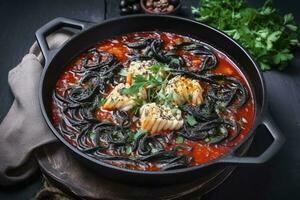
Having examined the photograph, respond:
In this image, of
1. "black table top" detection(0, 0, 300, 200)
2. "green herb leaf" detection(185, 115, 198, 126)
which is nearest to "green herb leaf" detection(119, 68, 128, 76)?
"green herb leaf" detection(185, 115, 198, 126)

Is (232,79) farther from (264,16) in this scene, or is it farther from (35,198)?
(35,198)

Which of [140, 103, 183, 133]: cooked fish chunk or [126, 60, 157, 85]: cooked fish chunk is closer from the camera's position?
[140, 103, 183, 133]: cooked fish chunk

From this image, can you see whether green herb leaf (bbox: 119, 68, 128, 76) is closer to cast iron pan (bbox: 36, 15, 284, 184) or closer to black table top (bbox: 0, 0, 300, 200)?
cast iron pan (bbox: 36, 15, 284, 184)

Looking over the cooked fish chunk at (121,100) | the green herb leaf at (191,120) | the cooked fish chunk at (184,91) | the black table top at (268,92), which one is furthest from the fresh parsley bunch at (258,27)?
the cooked fish chunk at (121,100)

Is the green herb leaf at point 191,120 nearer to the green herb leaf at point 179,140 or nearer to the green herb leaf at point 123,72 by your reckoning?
the green herb leaf at point 179,140

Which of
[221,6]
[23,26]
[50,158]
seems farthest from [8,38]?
[221,6]

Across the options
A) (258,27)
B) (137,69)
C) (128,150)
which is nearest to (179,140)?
(128,150)
